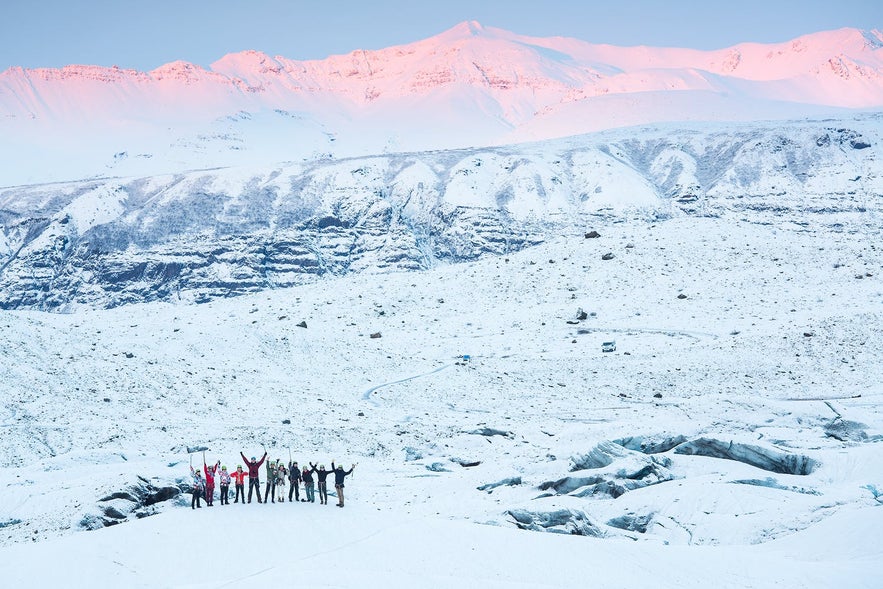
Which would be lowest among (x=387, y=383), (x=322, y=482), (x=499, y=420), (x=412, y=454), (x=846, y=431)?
(x=499, y=420)

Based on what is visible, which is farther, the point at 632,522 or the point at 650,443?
the point at 650,443

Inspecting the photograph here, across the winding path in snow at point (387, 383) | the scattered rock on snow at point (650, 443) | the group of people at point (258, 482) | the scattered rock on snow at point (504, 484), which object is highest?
the group of people at point (258, 482)

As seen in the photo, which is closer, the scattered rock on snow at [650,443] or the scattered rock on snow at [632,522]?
the scattered rock on snow at [632,522]

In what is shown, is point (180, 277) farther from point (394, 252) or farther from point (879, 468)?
point (879, 468)

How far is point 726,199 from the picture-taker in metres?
184

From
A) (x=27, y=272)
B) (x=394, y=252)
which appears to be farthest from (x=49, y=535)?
(x=27, y=272)

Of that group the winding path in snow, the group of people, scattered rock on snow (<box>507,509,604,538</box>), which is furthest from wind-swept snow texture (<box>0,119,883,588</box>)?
the group of people

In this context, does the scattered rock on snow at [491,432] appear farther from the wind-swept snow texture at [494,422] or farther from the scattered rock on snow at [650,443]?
the scattered rock on snow at [650,443]

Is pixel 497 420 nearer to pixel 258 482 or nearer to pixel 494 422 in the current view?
pixel 494 422

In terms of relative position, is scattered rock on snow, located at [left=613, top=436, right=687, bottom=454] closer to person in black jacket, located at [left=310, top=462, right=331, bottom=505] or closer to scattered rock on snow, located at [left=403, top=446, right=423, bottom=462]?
scattered rock on snow, located at [left=403, top=446, right=423, bottom=462]

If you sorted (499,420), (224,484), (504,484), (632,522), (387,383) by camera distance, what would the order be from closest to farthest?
(632,522) < (224,484) < (504,484) < (499,420) < (387,383)

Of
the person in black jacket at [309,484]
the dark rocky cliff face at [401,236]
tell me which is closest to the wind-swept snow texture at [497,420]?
the person in black jacket at [309,484]

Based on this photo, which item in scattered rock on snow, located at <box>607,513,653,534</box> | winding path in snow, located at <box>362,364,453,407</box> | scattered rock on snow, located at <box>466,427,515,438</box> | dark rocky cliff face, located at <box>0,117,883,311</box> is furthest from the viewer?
dark rocky cliff face, located at <box>0,117,883,311</box>

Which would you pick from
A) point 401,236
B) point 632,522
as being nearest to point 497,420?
point 632,522
